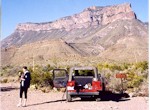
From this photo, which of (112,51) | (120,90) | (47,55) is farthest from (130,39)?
(120,90)

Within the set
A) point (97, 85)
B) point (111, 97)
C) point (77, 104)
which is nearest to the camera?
point (77, 104)

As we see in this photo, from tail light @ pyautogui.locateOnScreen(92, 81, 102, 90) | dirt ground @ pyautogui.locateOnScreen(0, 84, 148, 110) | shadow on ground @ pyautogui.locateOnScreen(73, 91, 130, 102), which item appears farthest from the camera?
shadow on ground @ pyautogui.locateOnScreen(73, 91, 130, 102)

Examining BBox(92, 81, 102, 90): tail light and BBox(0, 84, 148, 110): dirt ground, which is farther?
BBox(92, 81, 102, 90): tail light

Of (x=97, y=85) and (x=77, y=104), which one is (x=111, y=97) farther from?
(x=77, y=104)

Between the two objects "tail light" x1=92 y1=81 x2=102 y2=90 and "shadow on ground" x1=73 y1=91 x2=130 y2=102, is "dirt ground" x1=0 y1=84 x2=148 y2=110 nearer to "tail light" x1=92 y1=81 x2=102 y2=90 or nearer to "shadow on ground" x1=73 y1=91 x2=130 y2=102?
"shadow on ground" x1=73 y1=91 x2=130 y2=102

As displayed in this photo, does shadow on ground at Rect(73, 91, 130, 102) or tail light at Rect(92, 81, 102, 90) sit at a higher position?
tail light at Rect(92, 81, 102, 90)

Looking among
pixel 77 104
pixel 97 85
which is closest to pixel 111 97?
pixel 97 85

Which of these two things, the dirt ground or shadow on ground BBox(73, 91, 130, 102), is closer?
the dirt ground

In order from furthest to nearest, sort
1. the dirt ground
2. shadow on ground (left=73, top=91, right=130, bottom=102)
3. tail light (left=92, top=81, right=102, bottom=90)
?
shadow on ground (left=73, top=91, right=130, bottom=102), tail light (left=92, top=81, right=102, bottom=90), the dirt ground

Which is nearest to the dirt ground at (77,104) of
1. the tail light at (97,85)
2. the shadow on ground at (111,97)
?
the shadow on ground at (111,97)

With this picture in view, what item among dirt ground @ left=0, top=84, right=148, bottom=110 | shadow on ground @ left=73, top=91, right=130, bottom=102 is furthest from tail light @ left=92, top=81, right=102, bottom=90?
shadow on ground @ left=73, top=91, right=130, bottom=102

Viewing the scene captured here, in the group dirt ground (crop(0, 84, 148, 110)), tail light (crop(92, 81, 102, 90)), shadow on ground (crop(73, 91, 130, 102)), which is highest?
tail light (crop(92, 81, 102, 90))

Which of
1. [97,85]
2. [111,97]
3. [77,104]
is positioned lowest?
[77,104]

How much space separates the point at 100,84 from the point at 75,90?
909 millimetres
